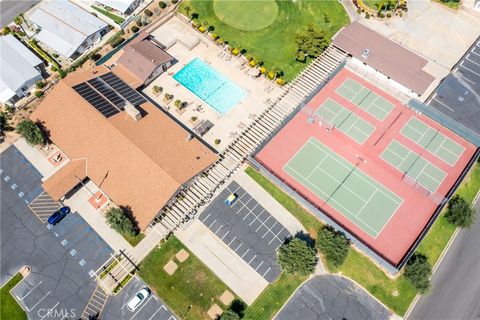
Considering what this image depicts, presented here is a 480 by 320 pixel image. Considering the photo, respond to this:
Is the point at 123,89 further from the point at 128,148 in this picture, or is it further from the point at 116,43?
the point at 116,43


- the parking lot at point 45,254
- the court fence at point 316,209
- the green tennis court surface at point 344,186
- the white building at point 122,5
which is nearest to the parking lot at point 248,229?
the court fence at point 316,209

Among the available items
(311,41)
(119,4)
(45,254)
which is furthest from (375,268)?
(119,4)

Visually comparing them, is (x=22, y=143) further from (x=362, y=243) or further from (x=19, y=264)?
(x=362, y=243)

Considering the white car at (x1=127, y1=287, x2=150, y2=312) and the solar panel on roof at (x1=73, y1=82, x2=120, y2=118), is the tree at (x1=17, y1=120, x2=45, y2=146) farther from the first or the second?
the white car at (x1=127, y1=287, x2=150, y2=312)

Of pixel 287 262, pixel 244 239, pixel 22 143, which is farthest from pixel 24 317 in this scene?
pixel 287 262

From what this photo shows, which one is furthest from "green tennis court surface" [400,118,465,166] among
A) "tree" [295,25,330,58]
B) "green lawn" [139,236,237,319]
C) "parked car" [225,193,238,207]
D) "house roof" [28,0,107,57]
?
"house roof" [28,0,107,57]
